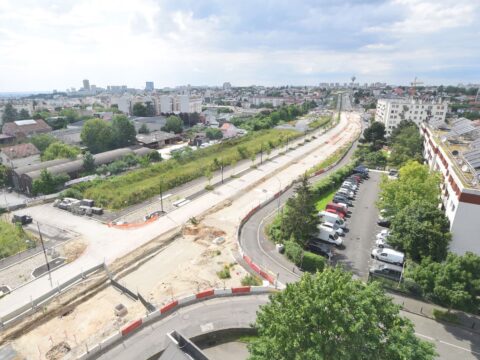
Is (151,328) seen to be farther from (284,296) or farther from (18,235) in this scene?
(18,235)

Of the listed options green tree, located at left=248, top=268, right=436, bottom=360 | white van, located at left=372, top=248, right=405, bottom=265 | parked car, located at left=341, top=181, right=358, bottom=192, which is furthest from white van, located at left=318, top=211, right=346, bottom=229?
green tree, located at left=248, top=268, right=436, bottom=360

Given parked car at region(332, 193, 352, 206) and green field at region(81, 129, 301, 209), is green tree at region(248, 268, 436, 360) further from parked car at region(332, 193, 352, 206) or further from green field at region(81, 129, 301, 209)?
green field at region(81, 129, 301, 209)

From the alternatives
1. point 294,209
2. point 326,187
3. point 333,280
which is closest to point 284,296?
point 333,280

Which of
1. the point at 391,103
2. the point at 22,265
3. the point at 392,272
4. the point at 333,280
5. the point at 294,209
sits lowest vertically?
the point at 22,265

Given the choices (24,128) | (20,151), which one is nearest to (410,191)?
(20,151)

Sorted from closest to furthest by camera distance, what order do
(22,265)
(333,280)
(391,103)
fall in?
(333,280), (22,265), (391,103)

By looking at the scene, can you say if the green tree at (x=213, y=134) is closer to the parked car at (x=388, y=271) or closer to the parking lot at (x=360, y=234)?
the parking lot at (x=360, y=234)
